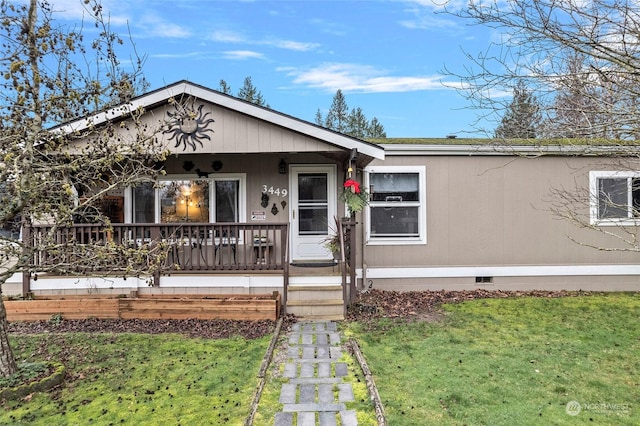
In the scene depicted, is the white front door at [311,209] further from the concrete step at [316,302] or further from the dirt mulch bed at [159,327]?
the dirt mulch bed at [159,327]

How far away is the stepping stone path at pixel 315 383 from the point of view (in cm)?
321

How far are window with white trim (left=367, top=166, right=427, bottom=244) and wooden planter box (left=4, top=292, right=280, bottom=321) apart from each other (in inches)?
117

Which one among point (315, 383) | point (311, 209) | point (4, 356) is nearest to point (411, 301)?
point (311, 209)

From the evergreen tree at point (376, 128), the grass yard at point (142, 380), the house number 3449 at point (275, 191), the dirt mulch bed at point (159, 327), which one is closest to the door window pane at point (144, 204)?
the house number 3449 at point (275, 191)

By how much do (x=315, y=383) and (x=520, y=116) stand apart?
3.38m

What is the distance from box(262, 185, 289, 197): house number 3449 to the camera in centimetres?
804

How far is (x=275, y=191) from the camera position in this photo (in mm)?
8055

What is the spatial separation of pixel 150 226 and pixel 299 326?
3.03 m

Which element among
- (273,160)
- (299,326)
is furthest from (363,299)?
(273,160)

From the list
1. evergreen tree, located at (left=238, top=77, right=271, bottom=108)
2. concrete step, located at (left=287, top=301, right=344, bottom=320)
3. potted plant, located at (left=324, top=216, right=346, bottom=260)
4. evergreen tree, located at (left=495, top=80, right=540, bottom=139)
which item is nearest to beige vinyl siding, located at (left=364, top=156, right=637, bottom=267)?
potted plant, located at (left=324, top=216, right=346, bottom=260)

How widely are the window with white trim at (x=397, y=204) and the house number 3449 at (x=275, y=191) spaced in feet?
5.94

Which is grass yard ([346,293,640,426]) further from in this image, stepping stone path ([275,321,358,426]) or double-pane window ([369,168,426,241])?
double-pane window ([369,168,426,241])

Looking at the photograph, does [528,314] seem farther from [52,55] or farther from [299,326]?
[52,55]

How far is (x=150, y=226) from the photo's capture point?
21.2 ft
